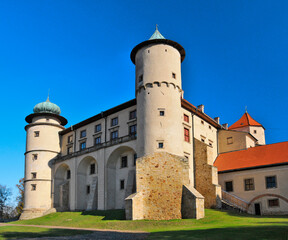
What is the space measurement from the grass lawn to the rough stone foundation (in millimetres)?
1718

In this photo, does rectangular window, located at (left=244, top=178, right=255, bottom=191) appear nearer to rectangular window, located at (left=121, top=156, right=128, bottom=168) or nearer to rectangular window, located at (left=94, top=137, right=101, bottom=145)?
rectangular window, located at (left=121, top=156, right=128, bottom=168)

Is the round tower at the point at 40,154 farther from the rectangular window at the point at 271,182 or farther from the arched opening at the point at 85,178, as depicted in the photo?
the rectangular window at the point at 271,182

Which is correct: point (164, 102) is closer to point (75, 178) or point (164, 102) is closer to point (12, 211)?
point (75, 178)

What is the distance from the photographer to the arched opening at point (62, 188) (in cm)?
4475

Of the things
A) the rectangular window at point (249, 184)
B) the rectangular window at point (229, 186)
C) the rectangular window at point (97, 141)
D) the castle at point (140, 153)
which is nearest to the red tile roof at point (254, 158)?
the castle at point (140, 153)

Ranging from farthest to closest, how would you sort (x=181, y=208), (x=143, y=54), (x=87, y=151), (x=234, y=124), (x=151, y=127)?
(x=234, y=124) → (x=87, y=151) → (x=143, y=54) → (x=151, y=127) → (x=181, y=208)

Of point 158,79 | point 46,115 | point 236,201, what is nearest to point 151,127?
point 158,79

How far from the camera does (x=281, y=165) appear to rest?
32.2 metres

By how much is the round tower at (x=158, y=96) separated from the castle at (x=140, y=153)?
0.10 m

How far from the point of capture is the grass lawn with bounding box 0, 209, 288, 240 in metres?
16.9

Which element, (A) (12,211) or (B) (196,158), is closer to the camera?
(B) (196,158)

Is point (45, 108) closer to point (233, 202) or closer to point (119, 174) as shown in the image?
point (119, 174)

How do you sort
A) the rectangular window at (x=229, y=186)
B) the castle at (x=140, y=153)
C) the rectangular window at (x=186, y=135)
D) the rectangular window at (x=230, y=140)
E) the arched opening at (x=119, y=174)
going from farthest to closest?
the rectangular window at (x=230, y=140), the arched opening at (x=119, y=174), the rectangular window at (x=186, y=135), the rectangular window at (x=229, y=186), the castle at (x=140, y=153)

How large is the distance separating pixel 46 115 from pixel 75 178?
13.0 m
